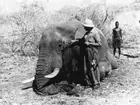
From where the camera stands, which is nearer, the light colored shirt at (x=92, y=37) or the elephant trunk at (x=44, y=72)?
the elephant trunk at (x=44, y=72)

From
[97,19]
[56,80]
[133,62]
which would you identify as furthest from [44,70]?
[97,19]

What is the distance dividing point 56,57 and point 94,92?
1.34 m

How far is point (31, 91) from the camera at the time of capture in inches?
303

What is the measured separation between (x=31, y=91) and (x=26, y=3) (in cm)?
1416

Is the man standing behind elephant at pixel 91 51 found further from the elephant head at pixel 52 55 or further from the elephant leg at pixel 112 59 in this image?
the elephant leg at pixel 112 59

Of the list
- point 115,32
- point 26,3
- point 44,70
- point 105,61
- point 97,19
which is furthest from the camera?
point 26,3

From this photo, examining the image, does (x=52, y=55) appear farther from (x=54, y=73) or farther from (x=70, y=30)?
(x=70, y=30)

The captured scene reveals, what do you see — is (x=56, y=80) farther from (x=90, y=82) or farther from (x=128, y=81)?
(x=128, y=81)

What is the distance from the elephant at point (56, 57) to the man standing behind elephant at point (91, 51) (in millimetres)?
211

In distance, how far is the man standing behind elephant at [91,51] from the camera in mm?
7414

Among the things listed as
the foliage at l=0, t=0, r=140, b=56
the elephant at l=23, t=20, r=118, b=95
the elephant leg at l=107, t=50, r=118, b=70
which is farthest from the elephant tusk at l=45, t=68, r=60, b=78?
the foliage at l=0, t=0, r=140, b=56

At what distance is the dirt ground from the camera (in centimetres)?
689

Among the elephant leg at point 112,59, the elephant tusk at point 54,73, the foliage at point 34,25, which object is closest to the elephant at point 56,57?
the elephant tusk at point 54,73

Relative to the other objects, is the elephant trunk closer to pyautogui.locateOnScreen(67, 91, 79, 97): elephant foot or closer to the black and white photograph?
the black and white photograph
